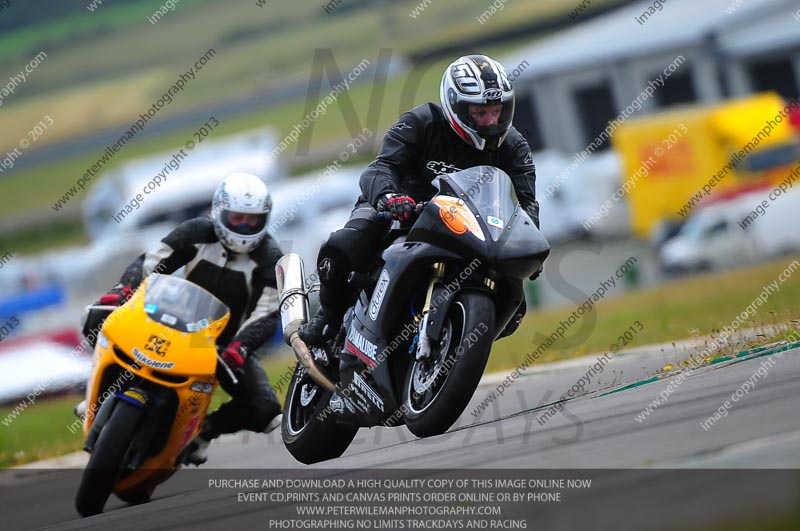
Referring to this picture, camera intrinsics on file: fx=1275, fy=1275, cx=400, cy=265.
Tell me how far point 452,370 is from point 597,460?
4.07 feet

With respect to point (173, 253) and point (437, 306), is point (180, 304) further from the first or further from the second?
point (437, 306)

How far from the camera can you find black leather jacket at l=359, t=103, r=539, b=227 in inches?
300

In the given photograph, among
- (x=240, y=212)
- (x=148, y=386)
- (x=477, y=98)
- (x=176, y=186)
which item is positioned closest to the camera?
(x=477, y=98)

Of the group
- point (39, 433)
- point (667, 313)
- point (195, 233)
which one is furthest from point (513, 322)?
point (667, 313)

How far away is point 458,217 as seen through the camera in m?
6.86

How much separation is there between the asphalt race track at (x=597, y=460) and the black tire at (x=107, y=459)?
0.53 ft

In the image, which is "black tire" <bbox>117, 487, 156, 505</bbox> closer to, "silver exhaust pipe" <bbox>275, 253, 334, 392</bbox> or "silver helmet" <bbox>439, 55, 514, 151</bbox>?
"silver exhaust pipe" <bbox>275, 253, 334, 392</bbox>

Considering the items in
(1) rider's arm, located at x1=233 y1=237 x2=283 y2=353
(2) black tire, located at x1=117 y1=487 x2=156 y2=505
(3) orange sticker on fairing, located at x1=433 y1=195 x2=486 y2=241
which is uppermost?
(3) orange sticker on fairing, located at x1=433 y1=195 x2=486 y2=241

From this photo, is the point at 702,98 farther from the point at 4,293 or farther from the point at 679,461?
the point at 679,461

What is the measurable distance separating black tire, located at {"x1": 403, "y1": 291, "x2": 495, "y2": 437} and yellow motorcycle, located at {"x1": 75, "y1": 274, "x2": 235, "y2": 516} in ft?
5.61

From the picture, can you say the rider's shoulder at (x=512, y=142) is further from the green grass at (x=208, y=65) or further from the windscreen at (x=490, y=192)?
the green grass at (x=208, y=65)

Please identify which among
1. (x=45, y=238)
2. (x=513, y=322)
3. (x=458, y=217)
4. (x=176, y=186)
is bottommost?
(x=45, y=238)

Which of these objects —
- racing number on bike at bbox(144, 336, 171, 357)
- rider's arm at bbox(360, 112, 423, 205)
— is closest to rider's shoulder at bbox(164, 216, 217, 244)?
racing number on bike at bbox(144, 336, 171, 357)

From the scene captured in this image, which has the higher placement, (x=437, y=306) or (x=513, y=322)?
(x=437, y=306)
